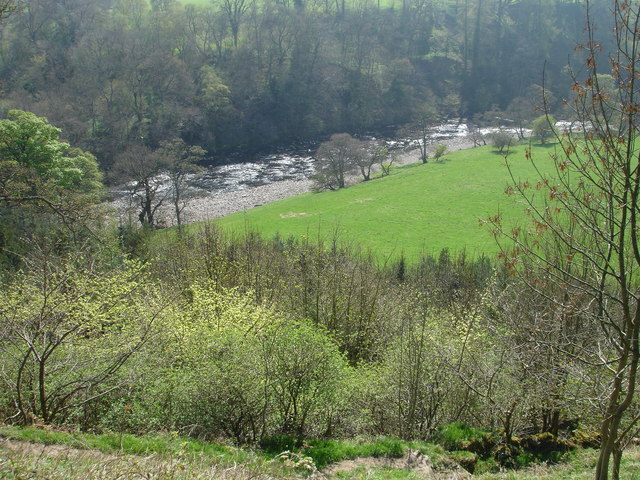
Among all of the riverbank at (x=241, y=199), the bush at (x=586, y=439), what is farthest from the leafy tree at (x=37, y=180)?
the bush at (x=586, y=439)

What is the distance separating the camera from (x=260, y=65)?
7162 cm

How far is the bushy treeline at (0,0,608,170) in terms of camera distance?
5628 cm

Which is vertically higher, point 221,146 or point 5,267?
point 221,146

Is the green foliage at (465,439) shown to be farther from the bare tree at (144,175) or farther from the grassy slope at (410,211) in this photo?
the bare tree at (144,175)

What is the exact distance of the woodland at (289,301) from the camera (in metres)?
6.45

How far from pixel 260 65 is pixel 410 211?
141 feet

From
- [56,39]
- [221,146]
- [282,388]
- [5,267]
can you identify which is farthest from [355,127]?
[282,388]

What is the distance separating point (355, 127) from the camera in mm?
75938

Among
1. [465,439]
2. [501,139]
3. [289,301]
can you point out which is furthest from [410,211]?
[465,439]

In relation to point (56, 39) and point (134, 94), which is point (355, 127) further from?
point (56, 39)

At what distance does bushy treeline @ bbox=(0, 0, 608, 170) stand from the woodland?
0.54 metres

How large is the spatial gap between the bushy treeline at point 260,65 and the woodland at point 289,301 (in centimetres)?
54

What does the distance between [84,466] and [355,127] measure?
73.4 metres

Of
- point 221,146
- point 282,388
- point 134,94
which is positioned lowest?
point 282,388
